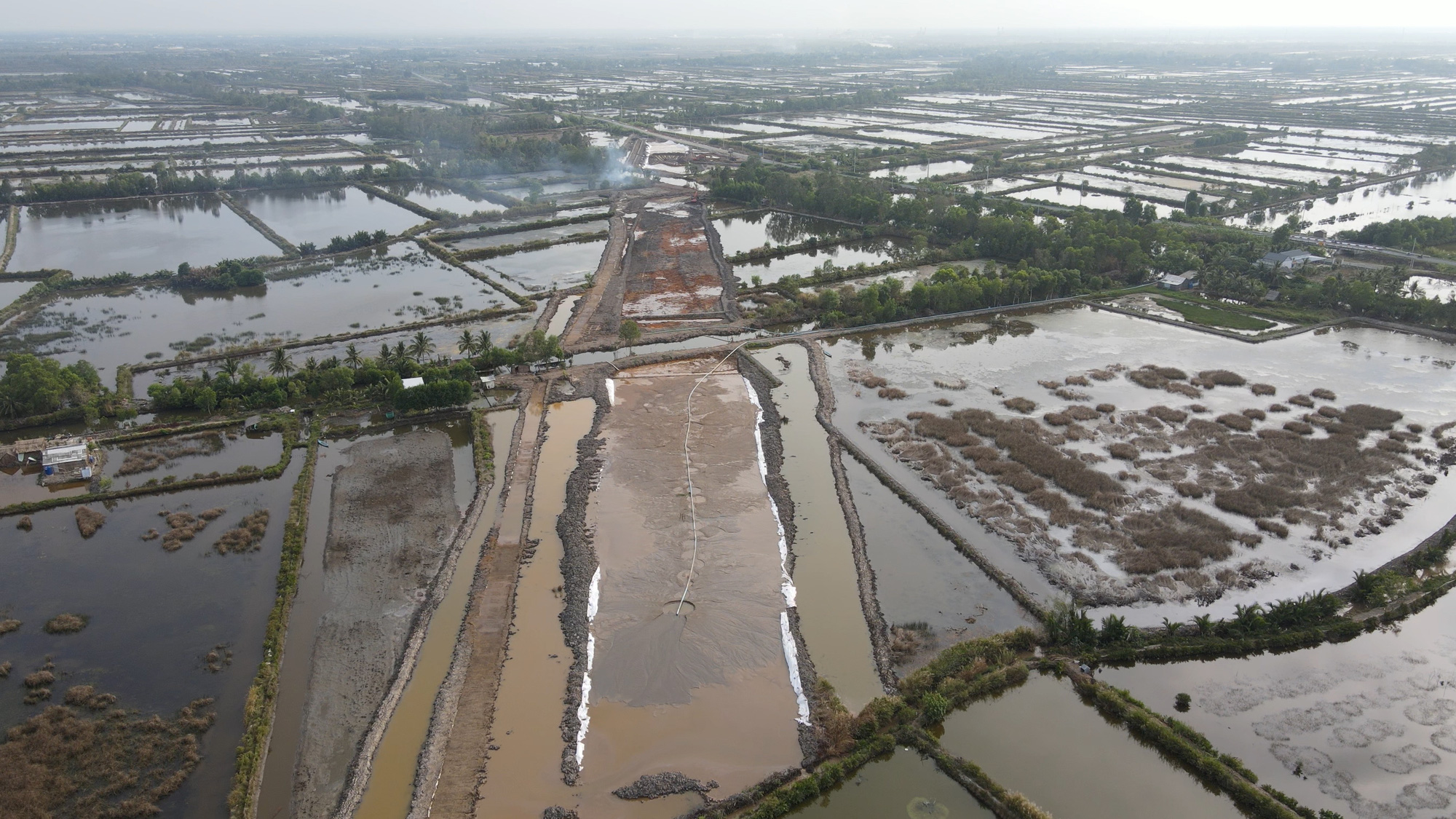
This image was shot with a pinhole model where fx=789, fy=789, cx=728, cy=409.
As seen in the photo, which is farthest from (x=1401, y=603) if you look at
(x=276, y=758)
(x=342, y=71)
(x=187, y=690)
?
(x=342, y=71)

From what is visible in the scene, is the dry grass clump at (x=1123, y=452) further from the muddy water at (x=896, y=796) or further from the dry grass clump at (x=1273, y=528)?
the muddy water at (x=896, y=796)

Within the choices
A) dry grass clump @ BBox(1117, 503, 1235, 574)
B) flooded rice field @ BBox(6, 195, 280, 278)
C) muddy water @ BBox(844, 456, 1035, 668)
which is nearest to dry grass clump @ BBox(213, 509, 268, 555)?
muddy water @ BBox(844, 456, 1035, 668)

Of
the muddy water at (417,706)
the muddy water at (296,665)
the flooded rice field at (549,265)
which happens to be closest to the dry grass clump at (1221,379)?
the muddy water at (417,706)

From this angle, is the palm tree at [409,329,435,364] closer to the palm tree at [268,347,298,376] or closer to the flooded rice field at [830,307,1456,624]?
the palm tree at [268,347,298,376]

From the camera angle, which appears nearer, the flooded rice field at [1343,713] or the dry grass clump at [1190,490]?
the flooded rice field at [1343,713]

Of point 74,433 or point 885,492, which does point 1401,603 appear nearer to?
point 885,492

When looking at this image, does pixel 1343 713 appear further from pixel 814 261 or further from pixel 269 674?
pixel 814 261
